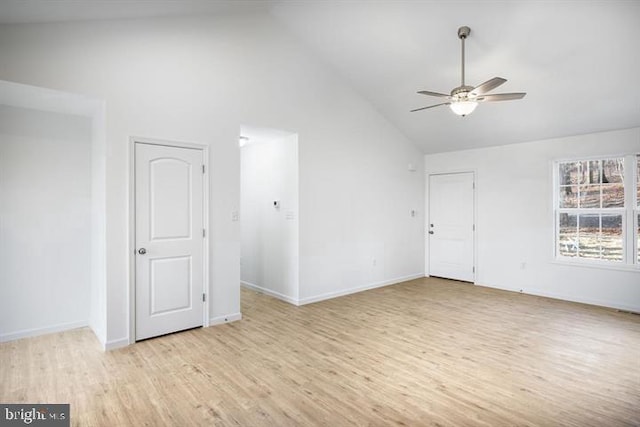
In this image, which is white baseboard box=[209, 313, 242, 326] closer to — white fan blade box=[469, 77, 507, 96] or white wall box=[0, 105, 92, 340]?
white wall box=[0, 105, 92, 340]

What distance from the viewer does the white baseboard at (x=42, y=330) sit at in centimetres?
362

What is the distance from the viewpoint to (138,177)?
361 cm

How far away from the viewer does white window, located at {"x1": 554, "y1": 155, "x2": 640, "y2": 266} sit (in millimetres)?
4793

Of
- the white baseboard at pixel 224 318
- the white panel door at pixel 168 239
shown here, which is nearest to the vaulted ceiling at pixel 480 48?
the white panel door at pixel 168 239

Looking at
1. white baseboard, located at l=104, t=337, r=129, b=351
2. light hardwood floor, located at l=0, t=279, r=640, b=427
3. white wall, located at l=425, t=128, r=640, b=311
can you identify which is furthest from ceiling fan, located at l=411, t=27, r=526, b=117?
white baseboard, located at l=104, t=337, r=129, b=351

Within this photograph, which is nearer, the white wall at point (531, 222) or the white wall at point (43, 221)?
the white wall at point (43, 221)

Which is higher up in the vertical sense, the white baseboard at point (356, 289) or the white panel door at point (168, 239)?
the white panel door at point (168, 239)

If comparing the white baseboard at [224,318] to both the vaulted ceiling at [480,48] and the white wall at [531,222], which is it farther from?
the white wall at [531,222]

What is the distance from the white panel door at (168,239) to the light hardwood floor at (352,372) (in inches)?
10.3

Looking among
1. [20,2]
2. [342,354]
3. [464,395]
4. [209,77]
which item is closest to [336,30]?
[209,77]

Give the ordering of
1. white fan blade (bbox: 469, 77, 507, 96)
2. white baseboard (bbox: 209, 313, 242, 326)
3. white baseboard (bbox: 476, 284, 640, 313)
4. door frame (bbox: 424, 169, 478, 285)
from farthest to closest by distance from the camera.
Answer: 1. door frame (bbox: 424, 169, 478, 285)
2. white baseboard (bbox: 476, 284, 640, 313)
3. white baseboard (bbox: 209, 313, 242, 326)
4. white fan blade (bbox: 469, 77, 507, 96)

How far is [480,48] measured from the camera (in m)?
4.05

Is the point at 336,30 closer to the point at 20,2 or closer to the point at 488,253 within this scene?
the point at 20,2

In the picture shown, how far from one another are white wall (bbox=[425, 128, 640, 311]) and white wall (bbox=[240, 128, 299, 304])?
3352 mm
